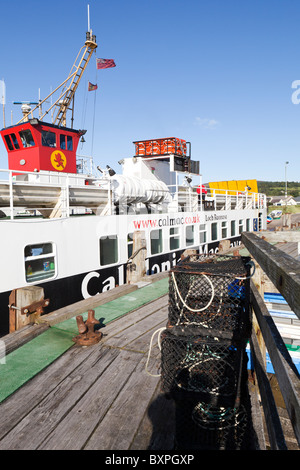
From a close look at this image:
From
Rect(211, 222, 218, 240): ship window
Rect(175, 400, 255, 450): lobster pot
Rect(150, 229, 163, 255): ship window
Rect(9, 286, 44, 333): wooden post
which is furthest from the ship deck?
Rect(211, 222, 218, 240): ship window

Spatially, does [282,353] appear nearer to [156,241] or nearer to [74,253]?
[74,253]

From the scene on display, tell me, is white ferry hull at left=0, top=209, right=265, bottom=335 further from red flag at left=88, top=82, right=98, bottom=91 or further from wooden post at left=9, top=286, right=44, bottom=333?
red flag at left=88, top=82, right=98, bottom=91

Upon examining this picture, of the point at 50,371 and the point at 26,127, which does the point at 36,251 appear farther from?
the point at 26,127

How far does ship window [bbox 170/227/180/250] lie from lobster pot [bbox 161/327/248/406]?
11.8m

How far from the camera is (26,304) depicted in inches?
229

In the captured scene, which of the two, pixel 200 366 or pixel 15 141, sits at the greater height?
pixel 15 141

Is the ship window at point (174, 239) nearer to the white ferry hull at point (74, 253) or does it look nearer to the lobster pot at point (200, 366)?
the white ferry hull at point (74, 253)

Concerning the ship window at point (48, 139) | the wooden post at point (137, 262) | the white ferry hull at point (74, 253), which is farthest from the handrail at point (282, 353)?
the ship window at point (48, 139)

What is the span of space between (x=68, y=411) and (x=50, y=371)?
1.05m

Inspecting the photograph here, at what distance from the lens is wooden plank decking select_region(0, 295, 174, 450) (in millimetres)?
3098

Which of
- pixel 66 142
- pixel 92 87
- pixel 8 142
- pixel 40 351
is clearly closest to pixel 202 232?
pixel 66 142

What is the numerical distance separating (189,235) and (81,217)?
8119mm

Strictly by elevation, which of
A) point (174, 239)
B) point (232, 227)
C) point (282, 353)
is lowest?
point (282, 353)

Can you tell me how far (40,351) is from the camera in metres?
5.11
